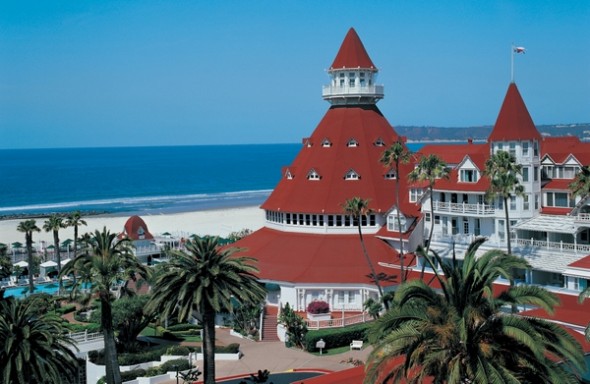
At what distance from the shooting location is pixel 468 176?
180ft

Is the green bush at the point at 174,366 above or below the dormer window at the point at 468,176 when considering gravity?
below

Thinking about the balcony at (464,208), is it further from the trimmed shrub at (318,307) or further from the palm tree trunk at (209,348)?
the palm tree trunk at (209,348)

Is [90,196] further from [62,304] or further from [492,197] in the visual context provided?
[492,197]

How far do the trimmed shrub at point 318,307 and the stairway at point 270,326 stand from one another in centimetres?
258

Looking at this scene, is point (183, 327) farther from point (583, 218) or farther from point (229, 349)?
point (583, 218)

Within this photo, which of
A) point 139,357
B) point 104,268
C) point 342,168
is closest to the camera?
point 104,268

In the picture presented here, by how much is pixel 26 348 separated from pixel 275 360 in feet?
65.2

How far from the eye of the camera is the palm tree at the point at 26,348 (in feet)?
93.7

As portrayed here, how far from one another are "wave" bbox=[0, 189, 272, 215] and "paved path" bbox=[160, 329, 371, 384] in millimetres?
107145

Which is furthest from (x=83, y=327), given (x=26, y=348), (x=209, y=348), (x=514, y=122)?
(x=514, y=122)

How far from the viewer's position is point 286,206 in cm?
6281

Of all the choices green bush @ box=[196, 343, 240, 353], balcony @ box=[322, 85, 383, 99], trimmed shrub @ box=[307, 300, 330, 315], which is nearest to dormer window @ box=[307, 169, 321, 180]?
balcony @ box=[322, 85, 383, 99]

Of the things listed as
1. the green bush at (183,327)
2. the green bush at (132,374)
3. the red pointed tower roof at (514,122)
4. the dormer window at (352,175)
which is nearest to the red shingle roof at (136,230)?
the green bush at (183,327)

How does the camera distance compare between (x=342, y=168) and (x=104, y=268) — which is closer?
(x=104, y=268)
